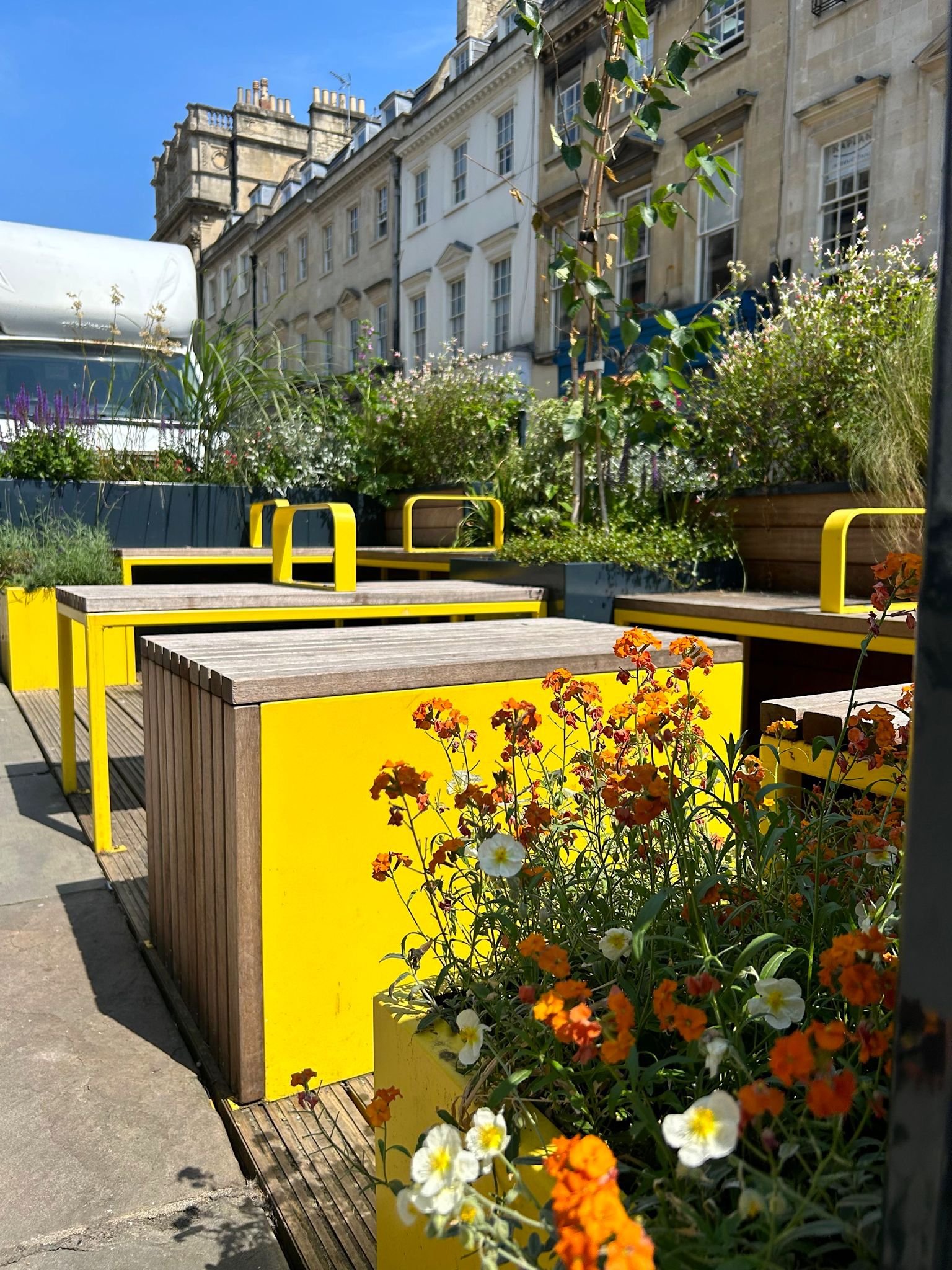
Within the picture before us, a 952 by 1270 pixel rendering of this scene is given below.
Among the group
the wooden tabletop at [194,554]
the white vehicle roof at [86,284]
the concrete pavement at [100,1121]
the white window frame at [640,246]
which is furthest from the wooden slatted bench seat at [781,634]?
the white window frame at [640,246]

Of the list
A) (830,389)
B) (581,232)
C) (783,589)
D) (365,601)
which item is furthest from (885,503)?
(365,601)

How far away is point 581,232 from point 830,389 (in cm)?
141

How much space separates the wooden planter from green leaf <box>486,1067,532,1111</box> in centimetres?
324

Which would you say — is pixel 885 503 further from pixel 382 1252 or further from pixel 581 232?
pixel 382 1252

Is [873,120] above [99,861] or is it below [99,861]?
above

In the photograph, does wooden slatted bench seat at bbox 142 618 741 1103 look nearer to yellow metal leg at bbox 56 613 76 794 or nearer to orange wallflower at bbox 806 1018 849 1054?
orange wallflower at bbox 806 1018 849 1054

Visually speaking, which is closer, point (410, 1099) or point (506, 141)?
→ point (410, 1099)

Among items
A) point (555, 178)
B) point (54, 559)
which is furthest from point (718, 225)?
point (54, 559)

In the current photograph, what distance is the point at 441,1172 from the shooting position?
813 mm

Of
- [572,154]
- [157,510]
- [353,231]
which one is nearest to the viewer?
[572,154]

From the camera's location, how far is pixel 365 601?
400 cm

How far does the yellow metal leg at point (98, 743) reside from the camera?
3.38m

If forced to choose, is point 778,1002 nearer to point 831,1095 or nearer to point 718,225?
point 831,1095

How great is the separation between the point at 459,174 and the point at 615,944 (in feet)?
71.5
